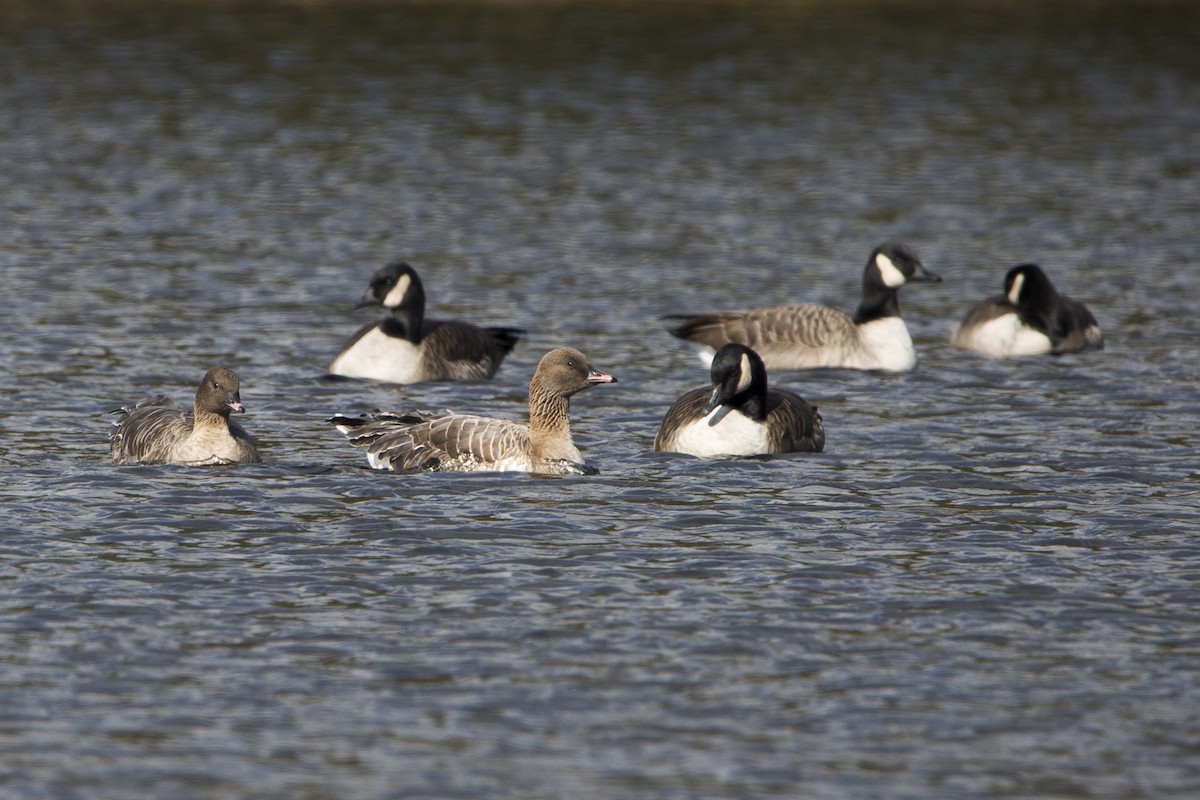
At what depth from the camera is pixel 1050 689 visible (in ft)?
32.1

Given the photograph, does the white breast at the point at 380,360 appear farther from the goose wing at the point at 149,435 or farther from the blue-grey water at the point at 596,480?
the goose wing at the point at 149,435

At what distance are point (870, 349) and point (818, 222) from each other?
849 cm

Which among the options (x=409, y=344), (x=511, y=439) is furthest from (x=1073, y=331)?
(x=511, y=439)

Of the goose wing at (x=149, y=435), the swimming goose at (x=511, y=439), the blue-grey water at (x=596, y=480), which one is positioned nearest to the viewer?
the blue-grey water at (x=596, y=480)

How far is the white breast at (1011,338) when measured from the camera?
20.3 meters

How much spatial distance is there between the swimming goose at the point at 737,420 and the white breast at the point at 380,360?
3.96 meters

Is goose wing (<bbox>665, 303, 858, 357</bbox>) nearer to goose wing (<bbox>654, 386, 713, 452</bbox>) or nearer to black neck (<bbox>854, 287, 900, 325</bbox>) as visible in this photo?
black neck (<bbox>854, 287, 900, 325</bbox>)

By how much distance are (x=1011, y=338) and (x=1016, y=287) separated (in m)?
0.59

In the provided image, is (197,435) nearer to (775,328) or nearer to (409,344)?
(409,344)

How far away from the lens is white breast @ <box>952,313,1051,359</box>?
799 inches

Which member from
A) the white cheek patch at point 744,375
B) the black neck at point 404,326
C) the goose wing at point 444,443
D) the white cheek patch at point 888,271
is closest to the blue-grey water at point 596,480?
the goose wing at point 444,443

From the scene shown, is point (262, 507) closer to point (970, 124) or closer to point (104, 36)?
point (970, 124)

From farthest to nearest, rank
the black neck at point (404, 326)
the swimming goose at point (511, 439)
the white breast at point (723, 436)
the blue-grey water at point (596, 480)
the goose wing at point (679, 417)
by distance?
the black neck at point (404, 326) → the goose wing at point (679, 417) → the white breast at point (723, 436) → the swimming goose at point (511, 439) → the blue-grey water at point (596, 480)

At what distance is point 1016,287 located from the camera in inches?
806
